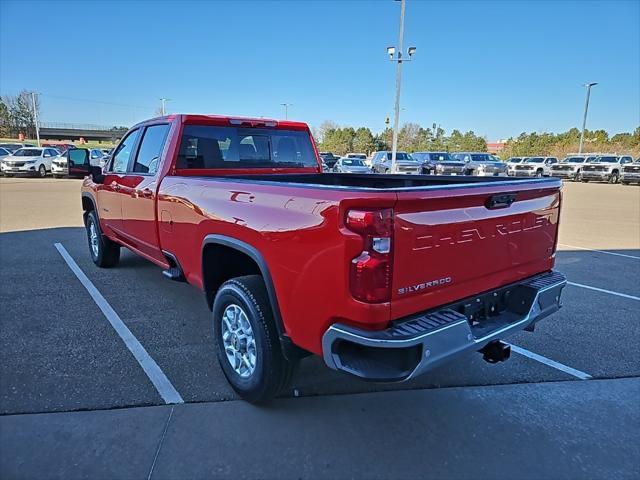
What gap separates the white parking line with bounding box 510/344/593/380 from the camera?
11.5 ft

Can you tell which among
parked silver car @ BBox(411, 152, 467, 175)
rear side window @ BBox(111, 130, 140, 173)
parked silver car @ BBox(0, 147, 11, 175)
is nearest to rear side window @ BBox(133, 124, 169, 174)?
rear side window @ BBox(111, 130, 140, 173)

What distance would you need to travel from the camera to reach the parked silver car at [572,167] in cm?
3244

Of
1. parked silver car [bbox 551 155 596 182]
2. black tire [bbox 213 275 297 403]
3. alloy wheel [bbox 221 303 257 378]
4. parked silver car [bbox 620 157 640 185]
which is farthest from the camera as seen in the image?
parked silver car [bbox 551 155 596 182]

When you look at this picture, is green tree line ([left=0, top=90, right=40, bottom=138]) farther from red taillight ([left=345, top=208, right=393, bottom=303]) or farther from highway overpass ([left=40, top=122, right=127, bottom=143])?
red taillight ([left=345, top=208, right=393, bottom=303])

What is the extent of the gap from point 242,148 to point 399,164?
25.8 meters

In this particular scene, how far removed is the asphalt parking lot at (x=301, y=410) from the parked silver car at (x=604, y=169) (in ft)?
101

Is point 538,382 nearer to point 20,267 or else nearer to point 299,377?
point 299,377

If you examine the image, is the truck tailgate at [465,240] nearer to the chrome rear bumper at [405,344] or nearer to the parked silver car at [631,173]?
the chrome rear bumper at [405,344]

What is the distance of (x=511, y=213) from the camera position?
2740mm

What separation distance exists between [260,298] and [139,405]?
115 centimetres

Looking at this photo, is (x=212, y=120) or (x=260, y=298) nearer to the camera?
(x=260, y=298)

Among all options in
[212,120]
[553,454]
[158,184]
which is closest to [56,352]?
[158,184]

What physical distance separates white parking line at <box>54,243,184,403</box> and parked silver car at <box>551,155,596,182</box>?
114 ft

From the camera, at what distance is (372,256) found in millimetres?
2113
